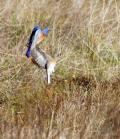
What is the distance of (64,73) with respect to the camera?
4.21 metres

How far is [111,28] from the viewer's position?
4.84m

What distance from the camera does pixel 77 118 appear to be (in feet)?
11.6

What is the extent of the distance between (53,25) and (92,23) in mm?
312

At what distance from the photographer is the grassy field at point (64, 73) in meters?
3.49

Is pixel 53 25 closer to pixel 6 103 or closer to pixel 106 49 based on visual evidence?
pixel 106 49

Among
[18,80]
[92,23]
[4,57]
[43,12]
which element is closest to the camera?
[18,80]

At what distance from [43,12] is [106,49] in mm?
843

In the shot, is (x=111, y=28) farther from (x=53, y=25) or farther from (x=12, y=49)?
(x=12, y=49)

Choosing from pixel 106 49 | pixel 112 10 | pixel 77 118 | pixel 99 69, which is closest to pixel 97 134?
pixel 77 118

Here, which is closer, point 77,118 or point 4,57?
point 77,118

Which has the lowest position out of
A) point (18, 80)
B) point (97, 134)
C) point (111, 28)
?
point (97, 134)

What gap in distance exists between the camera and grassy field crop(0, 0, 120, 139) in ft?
11.4

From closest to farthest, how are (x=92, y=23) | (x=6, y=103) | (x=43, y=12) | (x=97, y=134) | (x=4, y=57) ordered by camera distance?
(x=97, y=134) < (x=6, y=103) < (x=4, y=57) < (x=92, y=23) < (x=43, y=12)

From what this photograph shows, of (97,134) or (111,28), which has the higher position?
(111,28)
